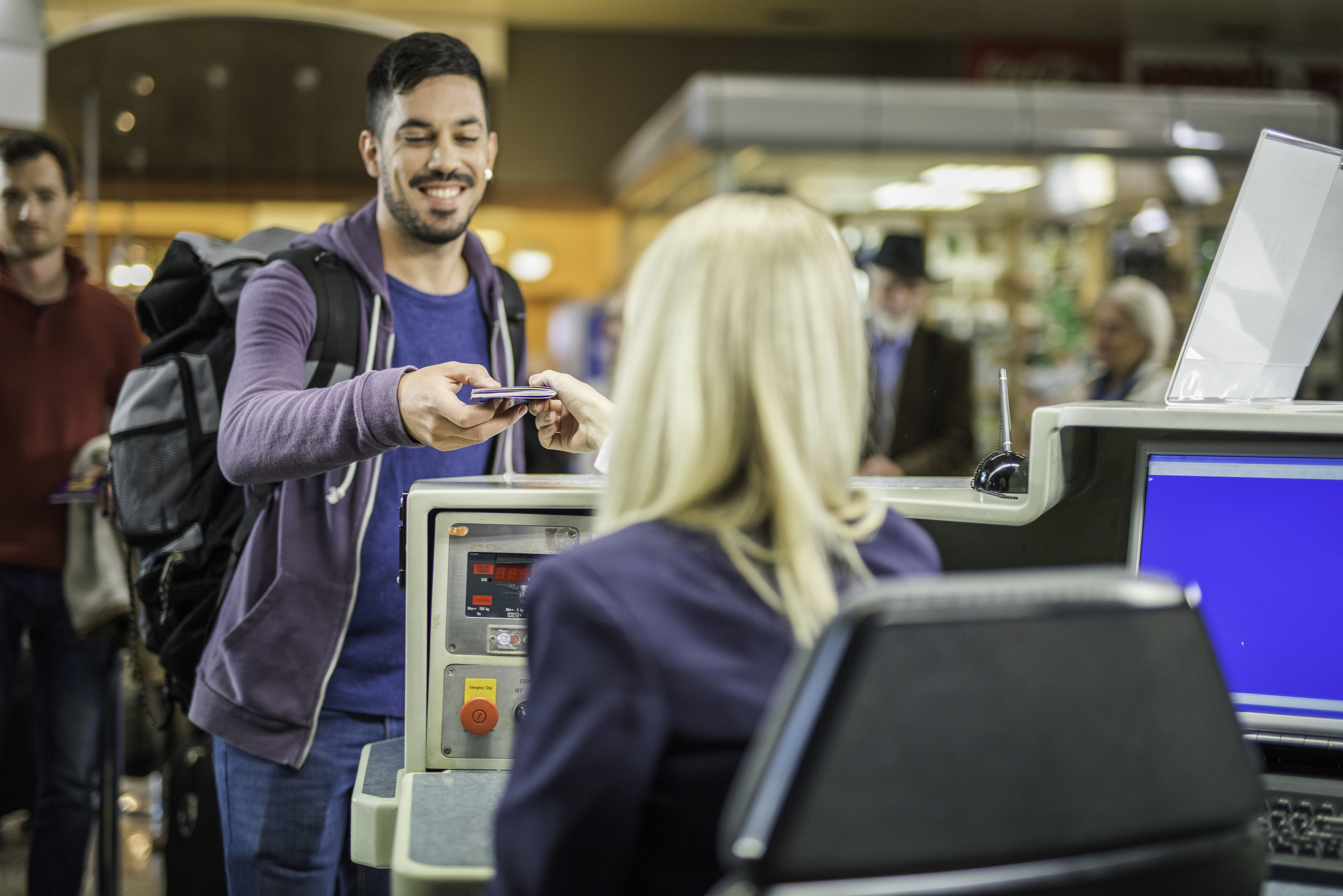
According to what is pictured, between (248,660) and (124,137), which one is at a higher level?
(124,137)

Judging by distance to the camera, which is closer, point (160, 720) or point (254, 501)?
point (254, 501)

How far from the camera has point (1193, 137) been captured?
627cm

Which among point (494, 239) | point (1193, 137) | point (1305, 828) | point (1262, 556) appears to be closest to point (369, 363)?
point (1262, 556)

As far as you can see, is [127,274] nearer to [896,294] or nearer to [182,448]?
[896,294]

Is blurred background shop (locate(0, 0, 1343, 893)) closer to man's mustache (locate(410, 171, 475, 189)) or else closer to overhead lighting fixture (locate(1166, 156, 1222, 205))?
overhead lighting fixture (locate(1166, 156, 1222, 205))

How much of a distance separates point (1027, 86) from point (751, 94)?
3.60 meters

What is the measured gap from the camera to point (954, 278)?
270 inches

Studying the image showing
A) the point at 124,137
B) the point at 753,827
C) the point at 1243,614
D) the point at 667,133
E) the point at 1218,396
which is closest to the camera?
the point at 753,827

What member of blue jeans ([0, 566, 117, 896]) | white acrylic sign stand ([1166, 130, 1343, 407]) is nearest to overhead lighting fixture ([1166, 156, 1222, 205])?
white acrylic sign stand ([1166, 130, 1343, 407])

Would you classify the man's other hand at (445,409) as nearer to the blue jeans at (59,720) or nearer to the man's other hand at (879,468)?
the blue jeans at (59,720)

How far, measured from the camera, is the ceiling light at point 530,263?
1023 centimetres

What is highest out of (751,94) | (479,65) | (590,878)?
(751,94)

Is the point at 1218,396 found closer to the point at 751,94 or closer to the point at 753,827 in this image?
the point at 753,827

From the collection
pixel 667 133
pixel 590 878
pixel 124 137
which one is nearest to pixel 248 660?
pixel 590 878
